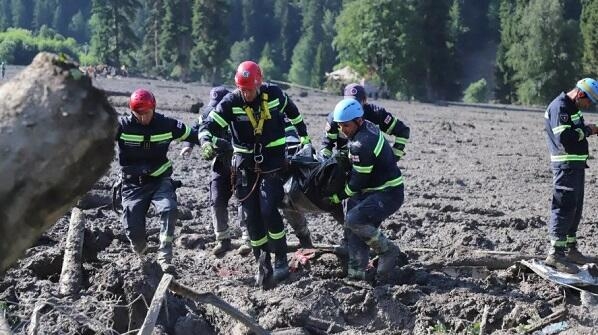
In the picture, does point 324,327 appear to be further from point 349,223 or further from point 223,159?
point 223,159

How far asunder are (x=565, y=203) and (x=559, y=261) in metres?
0.66

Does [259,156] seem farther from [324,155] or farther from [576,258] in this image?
[576,258]

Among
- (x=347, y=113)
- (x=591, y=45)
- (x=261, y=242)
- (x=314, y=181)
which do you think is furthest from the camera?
(x=591, y=45)

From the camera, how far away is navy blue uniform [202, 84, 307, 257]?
8039mm

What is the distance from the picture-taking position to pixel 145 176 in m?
8.21

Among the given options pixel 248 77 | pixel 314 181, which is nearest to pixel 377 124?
pixel 314 181

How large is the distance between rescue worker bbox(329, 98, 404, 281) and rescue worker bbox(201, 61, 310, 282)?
64 centimetres

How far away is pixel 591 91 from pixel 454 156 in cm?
1141

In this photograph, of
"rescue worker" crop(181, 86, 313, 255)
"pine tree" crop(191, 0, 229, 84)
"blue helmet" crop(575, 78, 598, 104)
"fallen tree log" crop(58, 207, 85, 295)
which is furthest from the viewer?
"pine tree" crop(191, 0, 229, 84)

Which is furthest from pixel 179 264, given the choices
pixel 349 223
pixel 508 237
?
pixel 508 237

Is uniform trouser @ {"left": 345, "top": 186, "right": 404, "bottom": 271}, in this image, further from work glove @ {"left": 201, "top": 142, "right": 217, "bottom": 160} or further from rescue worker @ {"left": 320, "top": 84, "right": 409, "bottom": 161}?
work glove @ {"left": 201, "top": 142, "right": 217, "bottom": 160}

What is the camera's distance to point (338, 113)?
7.75m

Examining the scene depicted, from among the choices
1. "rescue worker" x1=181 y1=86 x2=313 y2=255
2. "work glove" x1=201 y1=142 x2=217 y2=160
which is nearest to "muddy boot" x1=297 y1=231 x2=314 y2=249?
"rescue worker" x1=181 y1=86 x2=313 y2=255

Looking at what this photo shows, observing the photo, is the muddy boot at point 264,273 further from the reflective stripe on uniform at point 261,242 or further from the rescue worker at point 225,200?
the rescue worker at point 225,200
